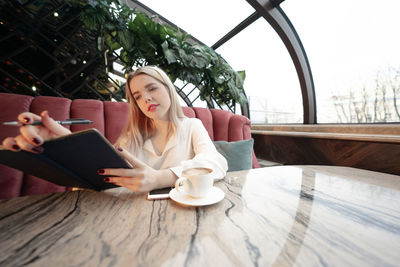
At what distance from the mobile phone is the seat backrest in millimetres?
938

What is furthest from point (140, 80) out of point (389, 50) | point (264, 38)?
point (264, 38)

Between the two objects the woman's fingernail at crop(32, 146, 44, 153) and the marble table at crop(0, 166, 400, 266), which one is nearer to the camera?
the marble table at crop(0, 166, 400, 266)

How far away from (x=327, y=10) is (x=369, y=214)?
9.42ft

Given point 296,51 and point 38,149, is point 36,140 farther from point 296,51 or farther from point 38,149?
A: point 296,51

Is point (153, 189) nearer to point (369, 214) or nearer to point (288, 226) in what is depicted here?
point (288, 226)

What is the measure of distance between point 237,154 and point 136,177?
0.90 meters

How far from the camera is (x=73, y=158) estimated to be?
1.53 feet

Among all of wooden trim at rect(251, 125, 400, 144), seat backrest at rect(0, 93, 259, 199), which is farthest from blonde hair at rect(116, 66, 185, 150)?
wooden trim at rect(251, 125, 400, 144)

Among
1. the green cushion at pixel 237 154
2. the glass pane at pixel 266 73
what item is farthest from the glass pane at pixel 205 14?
the green cushion at pixel 237 154

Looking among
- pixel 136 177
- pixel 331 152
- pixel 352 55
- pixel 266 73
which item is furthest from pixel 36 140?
pixel 266 73

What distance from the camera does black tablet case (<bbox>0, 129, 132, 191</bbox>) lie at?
0.41m

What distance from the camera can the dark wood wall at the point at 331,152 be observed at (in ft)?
3.98

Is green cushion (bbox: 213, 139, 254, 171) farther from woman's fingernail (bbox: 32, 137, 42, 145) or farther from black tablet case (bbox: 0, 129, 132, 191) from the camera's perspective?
woman's fingernail (bbox: 32, 137, 42, 145)

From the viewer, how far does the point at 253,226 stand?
392 millimetres
